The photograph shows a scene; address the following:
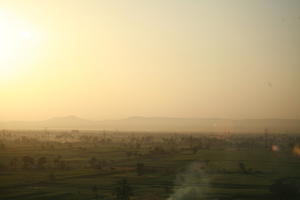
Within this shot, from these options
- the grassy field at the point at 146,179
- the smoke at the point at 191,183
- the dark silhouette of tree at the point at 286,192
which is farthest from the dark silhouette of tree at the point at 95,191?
the dark silhouette of tree at the point at 286,192

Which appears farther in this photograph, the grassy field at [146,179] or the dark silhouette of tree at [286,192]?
the grassy field at [146,179]

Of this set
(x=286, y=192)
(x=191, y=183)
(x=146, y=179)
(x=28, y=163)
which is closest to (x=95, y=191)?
(x=146, y=179)

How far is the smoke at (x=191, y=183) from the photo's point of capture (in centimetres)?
3818

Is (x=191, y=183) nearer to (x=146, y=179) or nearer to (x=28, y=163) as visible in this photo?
(x=146, y=179)

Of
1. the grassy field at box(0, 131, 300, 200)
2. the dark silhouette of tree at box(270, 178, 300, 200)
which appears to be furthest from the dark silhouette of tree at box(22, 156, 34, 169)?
the dark silhouette of tree at box(270, 178, 300, 200)

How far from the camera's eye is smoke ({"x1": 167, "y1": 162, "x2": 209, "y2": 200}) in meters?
38.2

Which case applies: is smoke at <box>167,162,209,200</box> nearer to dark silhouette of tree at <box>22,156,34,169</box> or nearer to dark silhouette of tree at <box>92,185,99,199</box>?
dark silhouette of tree at <box>92,185,99,199</box>

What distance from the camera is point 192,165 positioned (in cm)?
6500

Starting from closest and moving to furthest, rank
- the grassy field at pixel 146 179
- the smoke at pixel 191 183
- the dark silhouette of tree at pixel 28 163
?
1. the smoke at pixel 191 183
2. the grassy field at pixel 146 179
3. the dark silhouette of tree at pixel 28 163

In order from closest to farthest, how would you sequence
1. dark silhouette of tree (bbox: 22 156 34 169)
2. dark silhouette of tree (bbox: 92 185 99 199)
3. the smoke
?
the smoke < dark silhouette of tree (bbox: 92 185 99 199) < dark silhouette of tree (bbox: 22 156 34 169)

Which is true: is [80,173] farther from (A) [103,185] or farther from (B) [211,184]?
(B) [211,184]

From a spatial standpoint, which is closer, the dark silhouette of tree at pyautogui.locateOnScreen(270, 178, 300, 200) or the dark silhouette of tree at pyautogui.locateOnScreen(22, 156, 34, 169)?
the dark silhouette of tree at pyautogui.locateOnScreen(270, 178, 300, 200)

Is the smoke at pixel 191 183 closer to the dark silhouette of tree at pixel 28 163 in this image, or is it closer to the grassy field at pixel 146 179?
the grassy field at pixel 146 179

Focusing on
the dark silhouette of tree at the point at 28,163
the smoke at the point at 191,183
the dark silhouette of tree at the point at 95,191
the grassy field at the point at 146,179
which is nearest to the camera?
the smoke at the point at 191,183
